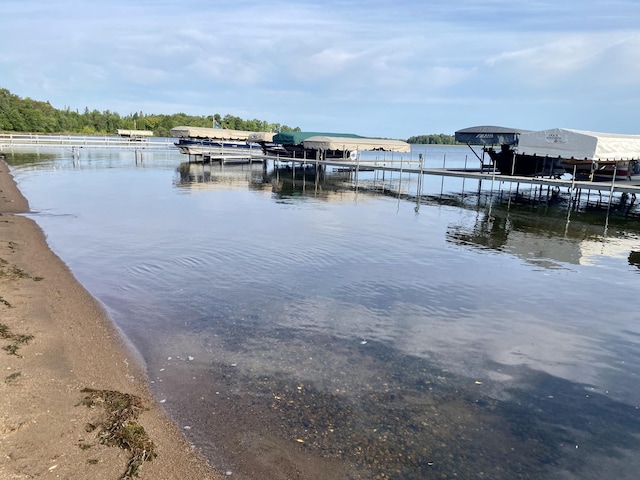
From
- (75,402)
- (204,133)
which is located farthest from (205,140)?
(75,402)

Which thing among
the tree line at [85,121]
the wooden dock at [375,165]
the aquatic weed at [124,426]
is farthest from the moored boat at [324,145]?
the tree line at [85,121]

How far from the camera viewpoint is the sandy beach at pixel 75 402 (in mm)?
4113

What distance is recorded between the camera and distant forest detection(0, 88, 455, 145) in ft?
342

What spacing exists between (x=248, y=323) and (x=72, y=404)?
130 inches

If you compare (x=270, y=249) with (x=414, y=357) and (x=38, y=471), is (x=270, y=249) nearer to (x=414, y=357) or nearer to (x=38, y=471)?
(x=414, y=357)

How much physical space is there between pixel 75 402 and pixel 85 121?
153905mm

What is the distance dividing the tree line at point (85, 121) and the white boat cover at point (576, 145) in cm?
8351

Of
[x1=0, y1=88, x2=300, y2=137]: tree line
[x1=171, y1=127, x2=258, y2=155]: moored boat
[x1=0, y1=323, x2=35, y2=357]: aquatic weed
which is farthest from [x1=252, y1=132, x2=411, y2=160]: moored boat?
Result: [x1=0, y1=88, x2=300, y2=137]: tree line

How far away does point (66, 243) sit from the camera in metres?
13.1

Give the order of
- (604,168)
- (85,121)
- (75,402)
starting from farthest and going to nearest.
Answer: (85,121) < (604,168) < (75,402)

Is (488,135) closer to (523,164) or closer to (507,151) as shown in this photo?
(507,151)

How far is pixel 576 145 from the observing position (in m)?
23.2

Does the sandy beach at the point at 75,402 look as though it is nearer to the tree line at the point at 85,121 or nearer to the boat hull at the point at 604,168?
the boat hull at the point at 604,168

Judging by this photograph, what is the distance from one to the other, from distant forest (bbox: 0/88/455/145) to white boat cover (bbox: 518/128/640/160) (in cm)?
8680
